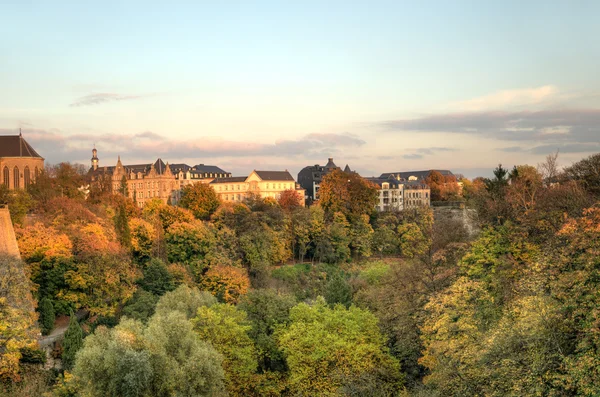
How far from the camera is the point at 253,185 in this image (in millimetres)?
90812

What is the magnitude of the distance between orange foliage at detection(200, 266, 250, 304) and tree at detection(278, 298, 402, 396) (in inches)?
535

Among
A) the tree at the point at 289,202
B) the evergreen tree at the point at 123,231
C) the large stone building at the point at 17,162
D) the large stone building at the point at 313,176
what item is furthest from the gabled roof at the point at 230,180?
the evergreen tree at the point at 123,231

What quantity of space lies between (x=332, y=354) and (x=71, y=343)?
43.1 ft

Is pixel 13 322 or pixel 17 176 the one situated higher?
pixel 17 176

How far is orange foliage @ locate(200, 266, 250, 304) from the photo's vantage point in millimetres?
40469

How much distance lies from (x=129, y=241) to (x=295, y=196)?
3285 centimetres

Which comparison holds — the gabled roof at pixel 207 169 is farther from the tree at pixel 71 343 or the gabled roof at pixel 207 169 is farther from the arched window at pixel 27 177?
the tree at pixel 71 343

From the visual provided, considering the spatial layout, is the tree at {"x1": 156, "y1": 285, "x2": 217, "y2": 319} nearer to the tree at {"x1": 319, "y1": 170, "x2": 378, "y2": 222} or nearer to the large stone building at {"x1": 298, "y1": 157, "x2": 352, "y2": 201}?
the tree at {"x1": 319, "y1": 170, "x2": 378, "y2": 222}

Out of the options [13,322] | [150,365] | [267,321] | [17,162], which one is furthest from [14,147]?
[150,365]

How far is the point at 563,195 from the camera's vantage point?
29641mm

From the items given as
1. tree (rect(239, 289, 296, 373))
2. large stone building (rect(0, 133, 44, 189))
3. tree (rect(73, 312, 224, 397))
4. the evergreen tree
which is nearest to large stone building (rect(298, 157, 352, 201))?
large stone building (rect(0, 133, 44, 189))

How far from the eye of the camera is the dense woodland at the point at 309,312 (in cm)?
1670

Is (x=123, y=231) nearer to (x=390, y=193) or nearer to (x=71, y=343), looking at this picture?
(x=71, y=343)

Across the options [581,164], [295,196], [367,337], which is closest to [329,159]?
[295,196]
